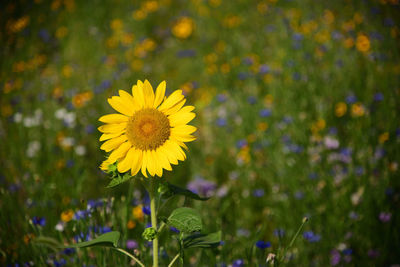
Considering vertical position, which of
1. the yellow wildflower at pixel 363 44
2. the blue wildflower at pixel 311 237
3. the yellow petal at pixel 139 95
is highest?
the yellow wildflower at pixel 363 44

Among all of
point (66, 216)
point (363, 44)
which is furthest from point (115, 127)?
point (363, 44)

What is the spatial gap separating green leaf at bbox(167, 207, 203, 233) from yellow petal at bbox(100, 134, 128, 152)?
1.20 feet

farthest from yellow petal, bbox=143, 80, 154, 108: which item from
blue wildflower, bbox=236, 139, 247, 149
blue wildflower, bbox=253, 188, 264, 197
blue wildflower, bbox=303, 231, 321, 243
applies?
blue wildflower, bbox=236, 139, 247, 149

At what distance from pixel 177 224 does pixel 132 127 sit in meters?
0.42

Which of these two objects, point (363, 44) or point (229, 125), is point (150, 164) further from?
point (363, 44)

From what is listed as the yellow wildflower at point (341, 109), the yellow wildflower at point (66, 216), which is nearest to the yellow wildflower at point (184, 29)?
the yellow wildflower at point (341, 109)

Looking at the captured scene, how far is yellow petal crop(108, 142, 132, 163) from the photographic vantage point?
1.34 m

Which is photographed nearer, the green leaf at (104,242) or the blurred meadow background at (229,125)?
the green leaf at (104,242)

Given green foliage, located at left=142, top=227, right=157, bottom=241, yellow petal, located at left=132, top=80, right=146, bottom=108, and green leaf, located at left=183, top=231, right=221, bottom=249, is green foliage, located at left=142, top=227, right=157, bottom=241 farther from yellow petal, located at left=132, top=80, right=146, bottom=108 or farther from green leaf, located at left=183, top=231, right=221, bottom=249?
yellow petal, located at left=132, top=80, right=146, bottom=108

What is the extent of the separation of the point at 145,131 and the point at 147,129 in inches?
0.4

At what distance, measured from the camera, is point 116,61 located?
4930 mm

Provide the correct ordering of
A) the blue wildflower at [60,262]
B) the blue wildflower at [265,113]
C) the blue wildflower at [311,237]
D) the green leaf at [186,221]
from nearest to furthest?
1. the green leaf at [186,221]
2. the blue wildflower at [60,262]
3. the blue wildflower at [311,237]
4. the blue wildflower at [265,113]

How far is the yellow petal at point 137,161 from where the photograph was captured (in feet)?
4.42

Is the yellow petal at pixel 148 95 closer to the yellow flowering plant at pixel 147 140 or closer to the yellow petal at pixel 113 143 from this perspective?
the yellow flowering plant at pixel 147 140
